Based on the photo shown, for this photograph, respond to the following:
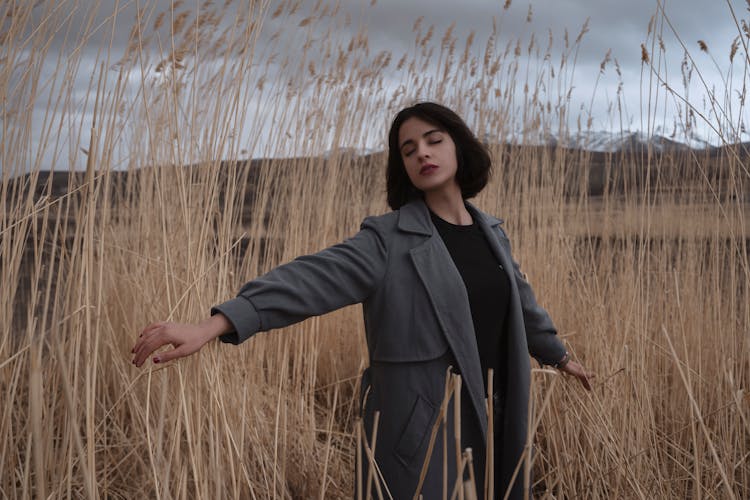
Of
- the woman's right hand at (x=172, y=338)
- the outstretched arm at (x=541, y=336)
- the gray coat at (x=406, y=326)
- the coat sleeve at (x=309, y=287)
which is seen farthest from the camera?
the outstretched arm at (x=541, y=336)

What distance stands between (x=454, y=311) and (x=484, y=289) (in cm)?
11

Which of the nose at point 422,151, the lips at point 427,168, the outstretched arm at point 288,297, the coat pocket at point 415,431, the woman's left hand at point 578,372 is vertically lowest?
the coat pocket at point 415,431

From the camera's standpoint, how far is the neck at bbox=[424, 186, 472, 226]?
141cm

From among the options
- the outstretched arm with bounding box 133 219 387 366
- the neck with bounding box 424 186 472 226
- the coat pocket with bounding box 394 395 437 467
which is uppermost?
the neck with bounding box 424 186 472 226

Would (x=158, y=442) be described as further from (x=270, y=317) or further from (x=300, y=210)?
(x=300, y=210)

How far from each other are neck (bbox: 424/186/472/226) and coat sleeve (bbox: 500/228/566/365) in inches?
5.0

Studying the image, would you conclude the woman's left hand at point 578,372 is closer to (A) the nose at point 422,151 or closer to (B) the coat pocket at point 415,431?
(B) the coat pocket at point 415,431

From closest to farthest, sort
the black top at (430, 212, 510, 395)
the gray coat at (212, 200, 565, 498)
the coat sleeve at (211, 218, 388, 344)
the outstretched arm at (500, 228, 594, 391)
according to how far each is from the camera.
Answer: the coat sleeve at (211, 218, 388, 344)
the gray coat at (212, 200, 565, 498)
the black top at (430, 212, 510, 395)
the outstretched arm at (500, 228, 594, 391)

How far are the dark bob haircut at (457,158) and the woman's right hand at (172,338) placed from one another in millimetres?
585

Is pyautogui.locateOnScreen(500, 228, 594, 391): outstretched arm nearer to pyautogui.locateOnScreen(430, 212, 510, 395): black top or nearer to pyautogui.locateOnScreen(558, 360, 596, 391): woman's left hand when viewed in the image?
pyautogui.locateOnScreen(558, 360, 596, 391): woman's left hand

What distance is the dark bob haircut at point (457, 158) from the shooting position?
1.40m

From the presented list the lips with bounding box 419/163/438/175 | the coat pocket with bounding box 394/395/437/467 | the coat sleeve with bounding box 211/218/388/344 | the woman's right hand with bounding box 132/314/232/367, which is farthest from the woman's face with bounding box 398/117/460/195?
the woman's right hand with bounding box 132/314/232/367

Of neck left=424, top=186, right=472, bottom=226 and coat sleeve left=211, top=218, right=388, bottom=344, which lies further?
neck left=424, top=186, right=472, bottom=226

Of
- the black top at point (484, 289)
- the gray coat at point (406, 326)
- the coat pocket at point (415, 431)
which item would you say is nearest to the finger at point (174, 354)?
the gray coat at point (406, 326)
